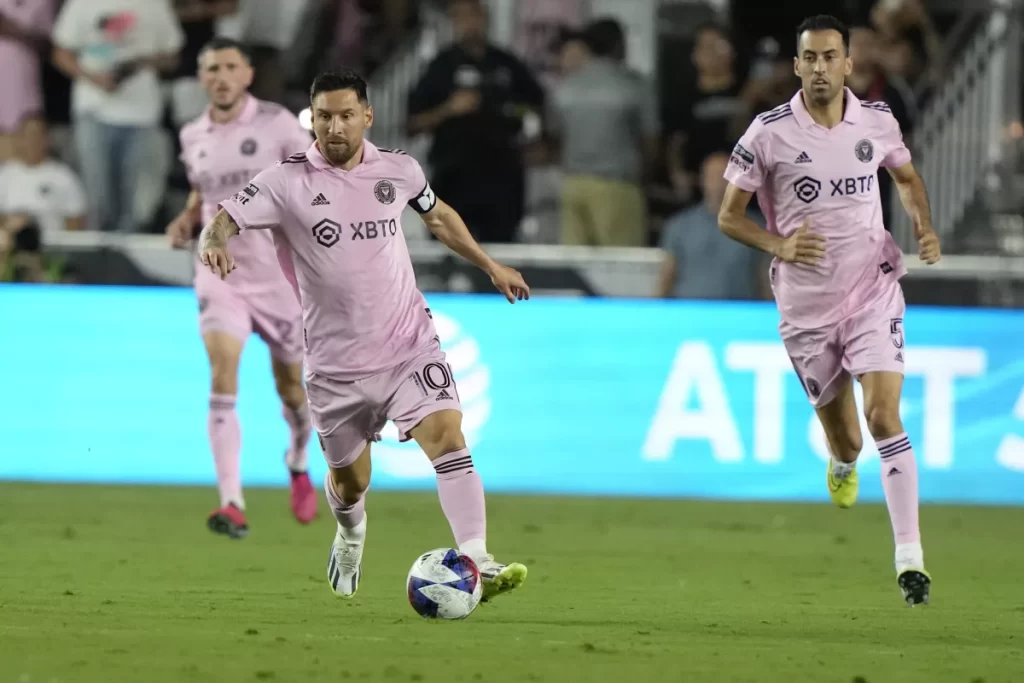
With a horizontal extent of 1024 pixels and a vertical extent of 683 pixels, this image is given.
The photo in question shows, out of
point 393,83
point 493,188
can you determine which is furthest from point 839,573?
point 393,83

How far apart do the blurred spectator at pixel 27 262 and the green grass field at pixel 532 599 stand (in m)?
2.06

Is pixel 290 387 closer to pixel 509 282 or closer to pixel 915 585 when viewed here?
pixel 509 282

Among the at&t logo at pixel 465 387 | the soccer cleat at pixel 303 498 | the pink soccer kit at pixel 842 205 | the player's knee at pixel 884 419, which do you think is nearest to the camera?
the player's knee at pixel 884 419

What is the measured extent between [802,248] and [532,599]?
6.72 ft

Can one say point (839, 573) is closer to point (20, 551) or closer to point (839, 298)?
point (839, 298)

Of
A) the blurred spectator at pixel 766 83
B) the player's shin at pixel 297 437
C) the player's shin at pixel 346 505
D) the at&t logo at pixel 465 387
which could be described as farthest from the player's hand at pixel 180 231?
the blurred spectator at pixel 766 83

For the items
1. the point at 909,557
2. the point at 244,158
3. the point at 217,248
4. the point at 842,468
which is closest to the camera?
the point at 217,248

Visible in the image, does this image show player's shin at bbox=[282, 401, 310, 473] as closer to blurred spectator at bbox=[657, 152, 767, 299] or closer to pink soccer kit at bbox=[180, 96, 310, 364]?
pink soccer kit at bbox=[180, 96, 310, 364]

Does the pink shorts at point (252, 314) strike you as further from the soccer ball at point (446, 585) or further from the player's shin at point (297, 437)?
the soccer ball at point (446, 585)

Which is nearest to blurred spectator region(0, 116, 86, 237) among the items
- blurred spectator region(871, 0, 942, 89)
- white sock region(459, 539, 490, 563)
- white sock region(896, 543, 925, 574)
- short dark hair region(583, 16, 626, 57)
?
short dark hair region(583, 16, 626, 57)

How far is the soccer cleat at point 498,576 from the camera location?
670 cm

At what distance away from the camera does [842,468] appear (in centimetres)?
960

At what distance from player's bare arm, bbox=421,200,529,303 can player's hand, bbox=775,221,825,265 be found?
57.9 inches

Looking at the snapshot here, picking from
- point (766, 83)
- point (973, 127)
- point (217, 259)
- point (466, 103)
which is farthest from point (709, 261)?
point (217, 259)
